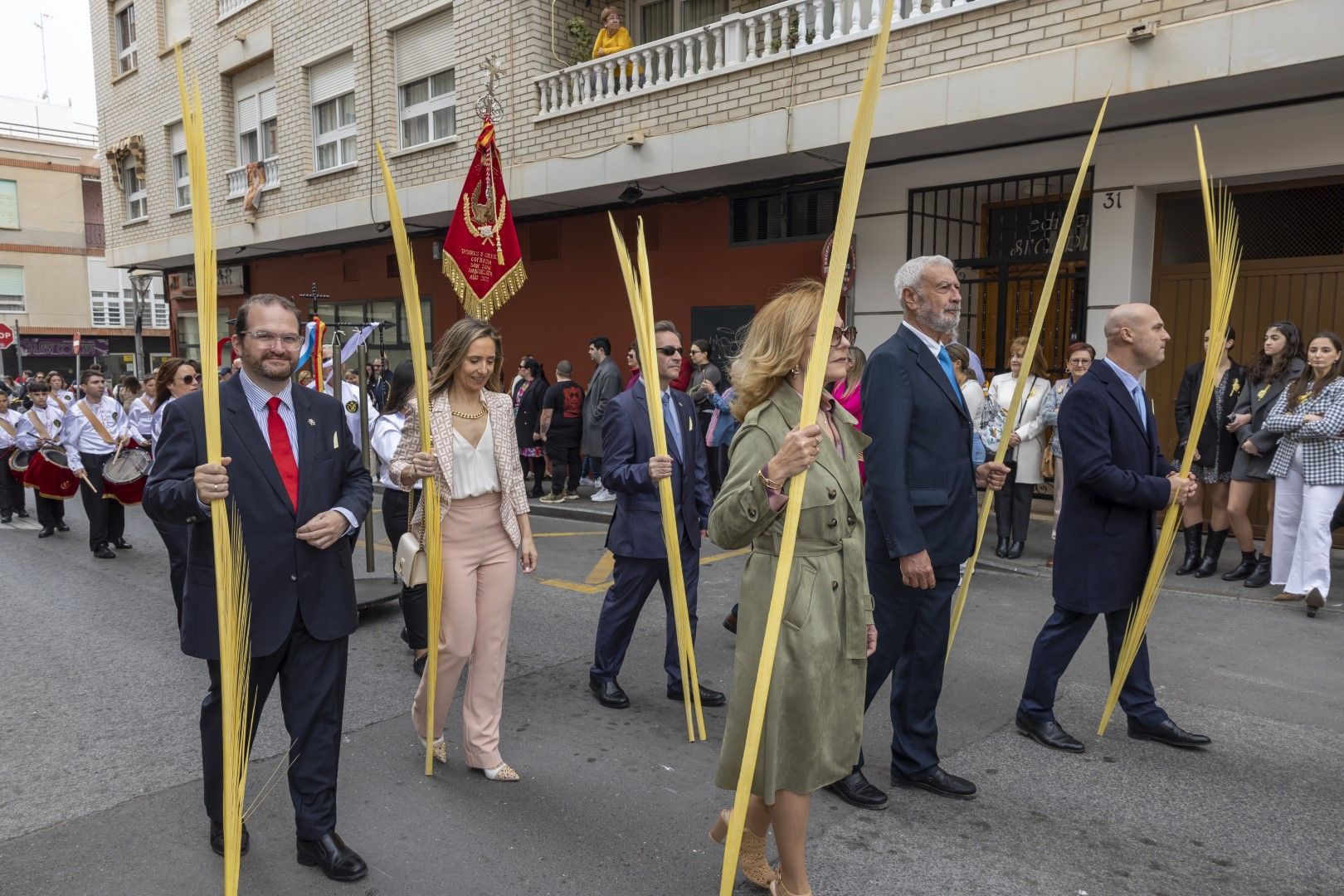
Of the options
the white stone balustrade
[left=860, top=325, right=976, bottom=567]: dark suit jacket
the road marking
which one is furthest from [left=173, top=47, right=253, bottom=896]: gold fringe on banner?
the white stone balustrade

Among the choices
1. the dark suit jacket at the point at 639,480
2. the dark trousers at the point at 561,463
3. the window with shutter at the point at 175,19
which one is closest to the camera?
the dark suit jacket at the point at 639,480

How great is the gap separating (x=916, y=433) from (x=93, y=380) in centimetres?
936

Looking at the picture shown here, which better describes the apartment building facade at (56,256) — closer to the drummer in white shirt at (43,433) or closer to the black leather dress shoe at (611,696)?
the drummer in white shirt at (43,433)

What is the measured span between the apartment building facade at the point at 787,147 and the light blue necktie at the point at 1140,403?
458cm

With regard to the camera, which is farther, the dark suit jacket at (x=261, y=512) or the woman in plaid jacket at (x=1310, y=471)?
the woman in plaid jacket at (x=1310, y=471)

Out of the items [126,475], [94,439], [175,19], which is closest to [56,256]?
[175,19]

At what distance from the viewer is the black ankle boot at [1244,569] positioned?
7.15 metres

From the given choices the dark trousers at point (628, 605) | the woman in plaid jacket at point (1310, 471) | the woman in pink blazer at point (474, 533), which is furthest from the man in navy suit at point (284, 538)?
the woman in plaid jacket at point (1310, 471)

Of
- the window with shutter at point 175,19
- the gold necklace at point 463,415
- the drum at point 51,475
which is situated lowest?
the drum at point 51,475

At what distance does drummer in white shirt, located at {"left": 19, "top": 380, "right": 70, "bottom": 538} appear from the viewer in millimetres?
10414

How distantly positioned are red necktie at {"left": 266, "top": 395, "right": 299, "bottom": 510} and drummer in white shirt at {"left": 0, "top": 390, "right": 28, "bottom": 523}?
9.76 m

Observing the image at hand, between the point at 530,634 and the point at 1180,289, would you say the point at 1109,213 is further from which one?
the point at 530,634

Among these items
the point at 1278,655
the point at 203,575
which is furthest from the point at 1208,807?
the point at 203,575

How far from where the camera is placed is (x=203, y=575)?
2930 millimetres
